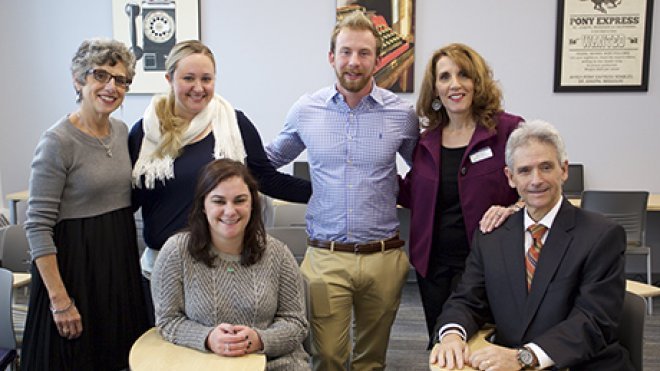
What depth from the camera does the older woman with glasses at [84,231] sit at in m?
1.84

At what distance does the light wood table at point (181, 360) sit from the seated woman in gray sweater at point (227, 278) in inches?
2.9

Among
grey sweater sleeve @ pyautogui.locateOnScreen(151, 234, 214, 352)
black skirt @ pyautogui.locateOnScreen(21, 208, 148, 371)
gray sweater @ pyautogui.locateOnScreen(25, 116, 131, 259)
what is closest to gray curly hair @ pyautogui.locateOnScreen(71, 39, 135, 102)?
gray sweater @ pyautogui.locateOnScreen(25, 116, 131, 259)

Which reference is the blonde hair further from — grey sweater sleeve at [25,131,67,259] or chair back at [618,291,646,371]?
chair back at [618,291,646,371]

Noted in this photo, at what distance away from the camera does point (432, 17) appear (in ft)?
17.0

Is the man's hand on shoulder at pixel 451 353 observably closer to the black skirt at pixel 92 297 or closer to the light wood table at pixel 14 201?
the black skirt at pixel 92 297

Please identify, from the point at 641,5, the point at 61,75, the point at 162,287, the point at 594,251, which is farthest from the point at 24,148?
the point at 641,5

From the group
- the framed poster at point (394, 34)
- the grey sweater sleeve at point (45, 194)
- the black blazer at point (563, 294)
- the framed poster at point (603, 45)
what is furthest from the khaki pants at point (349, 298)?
the framed poster at point (603, 45)

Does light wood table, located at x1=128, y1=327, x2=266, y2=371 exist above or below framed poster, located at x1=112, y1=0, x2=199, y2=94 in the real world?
below

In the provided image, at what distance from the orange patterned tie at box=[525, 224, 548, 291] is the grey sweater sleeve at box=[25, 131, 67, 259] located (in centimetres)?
157

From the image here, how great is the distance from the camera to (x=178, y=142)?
2.05 metres

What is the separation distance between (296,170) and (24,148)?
9.59 feet

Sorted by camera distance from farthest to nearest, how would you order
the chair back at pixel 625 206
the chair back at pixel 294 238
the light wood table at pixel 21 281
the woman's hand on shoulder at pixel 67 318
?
the chair back at pixel 625 206, the chair back at pixel 294 238, the light wood table at pixel 21 281, the woman's hand on shoulder at pixel 67 318

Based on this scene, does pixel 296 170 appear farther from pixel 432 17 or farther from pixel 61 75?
pixel 61 75

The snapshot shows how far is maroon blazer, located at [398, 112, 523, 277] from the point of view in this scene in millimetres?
2107
